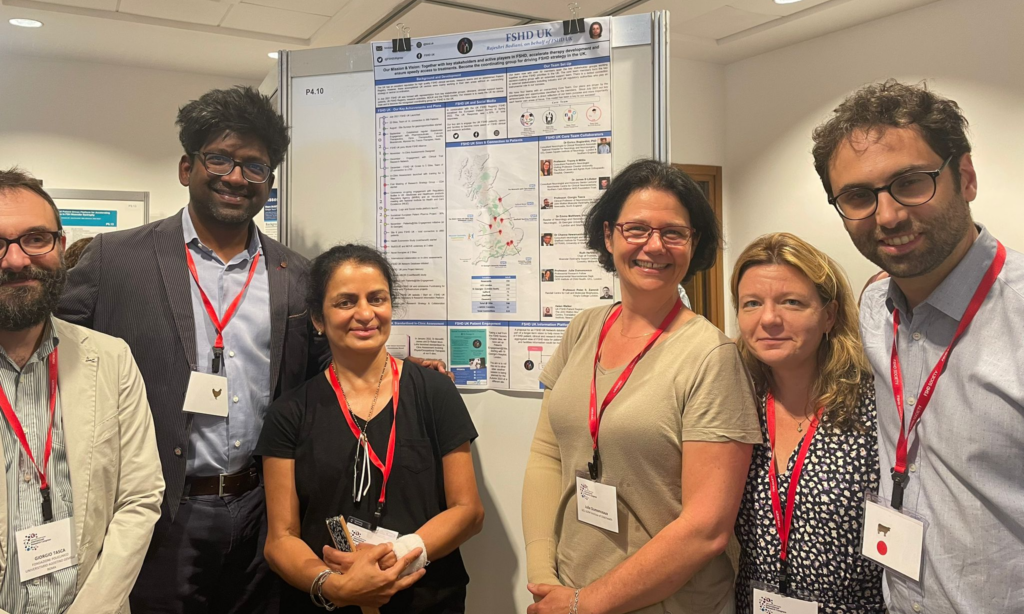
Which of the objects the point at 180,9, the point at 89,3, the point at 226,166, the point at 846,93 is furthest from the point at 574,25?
the point at 89,3

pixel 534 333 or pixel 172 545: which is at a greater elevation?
pixel 534 333

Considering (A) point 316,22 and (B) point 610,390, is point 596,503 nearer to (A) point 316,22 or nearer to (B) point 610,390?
(B) point 610,390

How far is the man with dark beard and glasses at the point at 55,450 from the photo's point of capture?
156 centimetres

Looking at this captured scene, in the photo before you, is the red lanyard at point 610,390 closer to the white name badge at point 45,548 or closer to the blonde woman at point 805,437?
the blonde woman at point 805,437

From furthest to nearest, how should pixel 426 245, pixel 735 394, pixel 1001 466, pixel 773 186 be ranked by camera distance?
pixel 773 186
pixel 426 245
pixel 735 394
pixel 1001 466

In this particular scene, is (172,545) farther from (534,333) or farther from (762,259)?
(762,259)

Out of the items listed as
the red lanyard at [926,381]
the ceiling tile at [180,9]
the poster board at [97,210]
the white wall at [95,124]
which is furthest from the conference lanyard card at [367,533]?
the white wall at [95,124]

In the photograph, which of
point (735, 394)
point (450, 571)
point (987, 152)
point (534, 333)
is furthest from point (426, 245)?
point (987, 152)

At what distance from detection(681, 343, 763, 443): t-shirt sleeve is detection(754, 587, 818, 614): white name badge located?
355 mm

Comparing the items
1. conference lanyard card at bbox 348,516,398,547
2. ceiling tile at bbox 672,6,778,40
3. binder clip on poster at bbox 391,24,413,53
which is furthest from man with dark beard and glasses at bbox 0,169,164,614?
ceiling tile at bbox 672,6,778,40

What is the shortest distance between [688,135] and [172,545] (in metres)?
4.96

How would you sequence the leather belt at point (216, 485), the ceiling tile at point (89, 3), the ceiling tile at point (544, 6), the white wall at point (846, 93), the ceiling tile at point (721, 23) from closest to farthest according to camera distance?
1. the leather belt at point (216, 485)
2. the white wall at point (846, 93)
3. the ceiling tile at point (89, 3)
4. the ceiling tile at point (544, 6)
5. the ceiling tile at point (721, 23)

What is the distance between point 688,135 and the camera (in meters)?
5.70

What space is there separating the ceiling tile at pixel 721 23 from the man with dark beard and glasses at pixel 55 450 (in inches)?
165
